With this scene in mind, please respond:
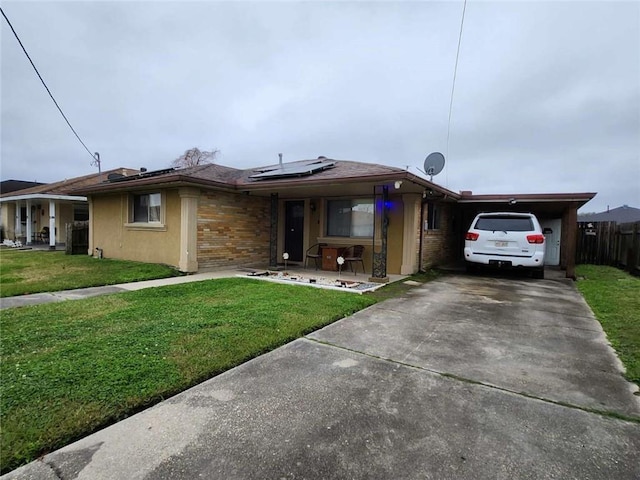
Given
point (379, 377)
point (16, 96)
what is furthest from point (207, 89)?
point (379, 377)

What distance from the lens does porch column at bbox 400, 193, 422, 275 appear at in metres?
8.71

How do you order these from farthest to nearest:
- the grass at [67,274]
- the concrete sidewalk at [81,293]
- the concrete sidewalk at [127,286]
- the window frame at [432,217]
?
1. the window frame at [432,217]
2. the grass at [67,274]
3. the concrete sidewalk at [127,286]
4. the concrete sidewalk at [81,293]

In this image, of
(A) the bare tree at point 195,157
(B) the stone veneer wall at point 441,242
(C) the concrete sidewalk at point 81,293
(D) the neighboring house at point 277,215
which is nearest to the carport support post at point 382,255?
(D) the neighboring house at point 277,215

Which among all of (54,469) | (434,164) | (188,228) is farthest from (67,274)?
(434,164)

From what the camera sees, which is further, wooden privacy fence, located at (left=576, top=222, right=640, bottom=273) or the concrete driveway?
wooden privacy fence, located at (left=576, top=222, right=640, bottom=273)

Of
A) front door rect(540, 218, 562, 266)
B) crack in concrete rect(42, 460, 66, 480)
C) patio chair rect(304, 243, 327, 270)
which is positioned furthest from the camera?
front door rect(540, 218, 562, 266)

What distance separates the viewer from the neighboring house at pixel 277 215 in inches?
323

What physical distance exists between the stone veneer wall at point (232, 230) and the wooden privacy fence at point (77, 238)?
7.40 metres

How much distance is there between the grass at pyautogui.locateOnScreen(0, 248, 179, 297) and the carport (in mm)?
9573

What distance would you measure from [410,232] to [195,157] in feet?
81.8

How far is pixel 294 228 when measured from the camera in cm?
1097

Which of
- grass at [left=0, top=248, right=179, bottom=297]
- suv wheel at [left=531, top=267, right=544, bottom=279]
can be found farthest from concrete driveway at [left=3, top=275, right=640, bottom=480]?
suv wheel at [left=531, top=267, right=544, bottom=279]

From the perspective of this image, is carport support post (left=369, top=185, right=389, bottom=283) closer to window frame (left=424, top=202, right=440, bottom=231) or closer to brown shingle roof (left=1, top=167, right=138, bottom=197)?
window frame (left=424, top=202, right=440, bottom=231)

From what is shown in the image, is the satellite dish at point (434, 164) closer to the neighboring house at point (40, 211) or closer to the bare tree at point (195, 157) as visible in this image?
the neighboring house at point (40, 211)
